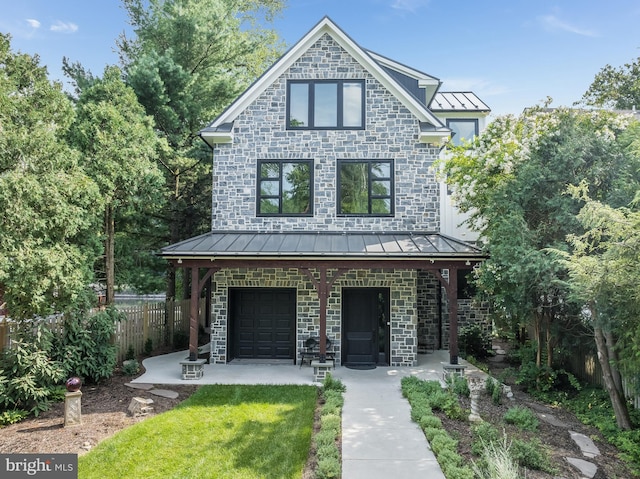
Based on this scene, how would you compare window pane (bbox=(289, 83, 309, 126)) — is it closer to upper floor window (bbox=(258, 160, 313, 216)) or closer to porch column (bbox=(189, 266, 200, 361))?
upper floor window (bbox=(258, 160, 313, 216))

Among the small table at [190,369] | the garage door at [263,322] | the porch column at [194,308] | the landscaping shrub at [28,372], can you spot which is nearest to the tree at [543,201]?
the garage door at [263,322]

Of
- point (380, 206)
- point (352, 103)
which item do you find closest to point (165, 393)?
point (380, 206)

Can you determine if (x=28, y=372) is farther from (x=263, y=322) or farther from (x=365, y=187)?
(x=365, y=187)

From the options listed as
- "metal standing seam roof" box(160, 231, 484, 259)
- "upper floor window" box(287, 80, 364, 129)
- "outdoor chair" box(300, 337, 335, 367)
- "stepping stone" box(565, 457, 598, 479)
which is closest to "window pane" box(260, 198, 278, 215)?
"metal standing seam roof" box(160, 231, 484, 259)

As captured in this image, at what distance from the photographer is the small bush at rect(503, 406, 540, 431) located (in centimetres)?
729

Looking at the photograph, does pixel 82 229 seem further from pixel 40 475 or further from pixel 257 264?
pixel 40 475

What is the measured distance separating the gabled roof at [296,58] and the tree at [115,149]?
1974 millimetres

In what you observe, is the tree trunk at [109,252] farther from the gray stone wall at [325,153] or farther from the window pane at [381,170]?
the window pane at [381,170]

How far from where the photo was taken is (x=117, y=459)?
19.8 ft

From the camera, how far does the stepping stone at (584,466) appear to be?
5821mm

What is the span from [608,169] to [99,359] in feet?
41.0

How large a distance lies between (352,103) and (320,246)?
4.89 meters

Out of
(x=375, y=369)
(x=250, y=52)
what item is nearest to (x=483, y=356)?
(x=375, y=369)

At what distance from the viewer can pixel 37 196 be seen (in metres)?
7.76
